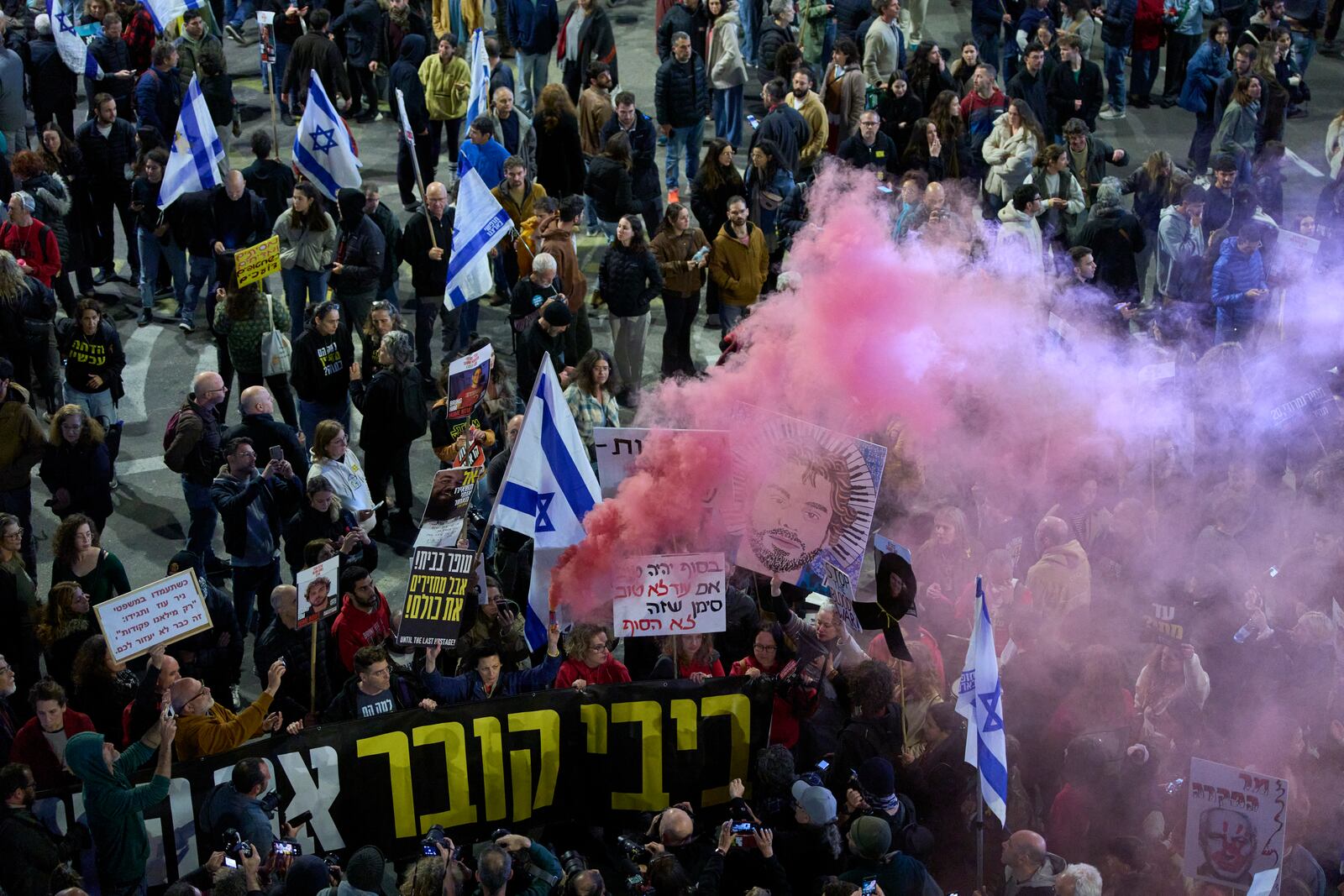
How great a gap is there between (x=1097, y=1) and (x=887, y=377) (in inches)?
436

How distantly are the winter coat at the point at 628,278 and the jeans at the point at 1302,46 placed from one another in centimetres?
1104

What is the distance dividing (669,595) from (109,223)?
361 inches

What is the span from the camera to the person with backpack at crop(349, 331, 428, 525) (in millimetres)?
12273

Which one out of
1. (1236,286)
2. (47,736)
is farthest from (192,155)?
(1236,286)

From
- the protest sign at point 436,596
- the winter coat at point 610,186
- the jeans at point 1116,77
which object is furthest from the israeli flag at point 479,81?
the jeans at point 1116,77

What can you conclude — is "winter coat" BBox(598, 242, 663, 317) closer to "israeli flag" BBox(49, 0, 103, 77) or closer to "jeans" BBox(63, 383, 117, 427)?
"jeans" BBox(63, 383, 117, 427)

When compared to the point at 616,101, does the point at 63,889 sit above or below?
below

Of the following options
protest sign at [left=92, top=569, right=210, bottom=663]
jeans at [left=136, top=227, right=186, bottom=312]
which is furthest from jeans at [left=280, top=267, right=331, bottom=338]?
protest sign at [left=92, top=569, right=210, bottom=663]

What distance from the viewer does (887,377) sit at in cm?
1170

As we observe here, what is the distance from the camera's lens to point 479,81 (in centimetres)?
1584

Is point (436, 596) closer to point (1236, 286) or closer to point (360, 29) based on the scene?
point (1236, 286)

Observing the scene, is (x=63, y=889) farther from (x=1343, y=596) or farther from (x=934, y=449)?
(x=1343, y=596)

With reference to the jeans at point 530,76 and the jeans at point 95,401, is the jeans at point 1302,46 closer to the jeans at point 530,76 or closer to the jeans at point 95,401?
the jeans at point 530,76

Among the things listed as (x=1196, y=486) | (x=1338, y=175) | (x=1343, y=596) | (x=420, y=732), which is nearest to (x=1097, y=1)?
(x=1338, y=175)
